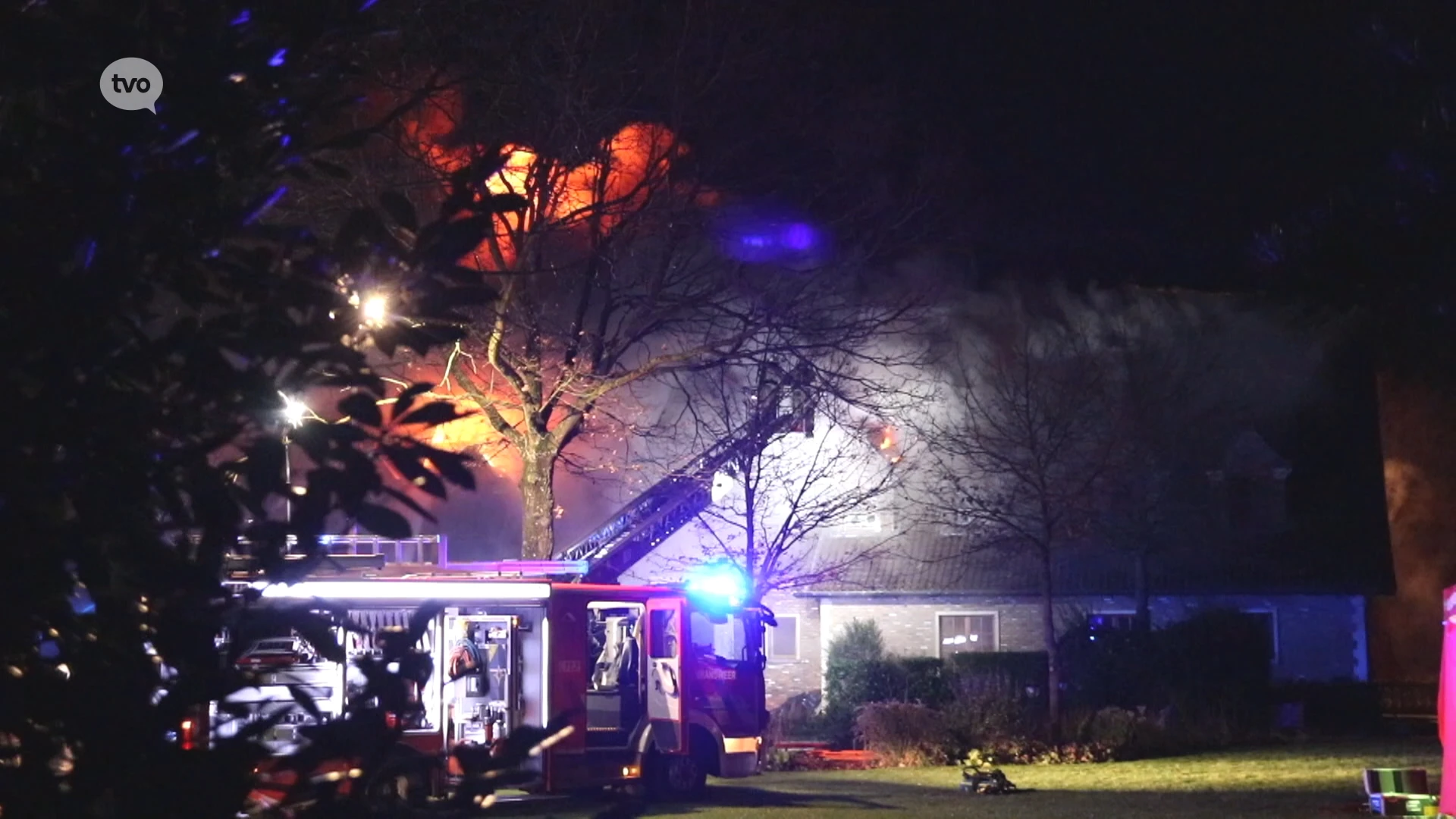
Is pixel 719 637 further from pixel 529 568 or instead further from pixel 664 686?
pixel 529 568

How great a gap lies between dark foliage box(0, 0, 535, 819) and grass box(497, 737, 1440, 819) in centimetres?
1012

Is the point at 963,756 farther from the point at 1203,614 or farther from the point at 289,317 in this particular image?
the point at 289,317

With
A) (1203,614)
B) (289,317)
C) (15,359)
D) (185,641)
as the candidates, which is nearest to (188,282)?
(289,317)

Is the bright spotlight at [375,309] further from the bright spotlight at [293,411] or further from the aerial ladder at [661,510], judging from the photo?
the aerial ladder at [661,510]

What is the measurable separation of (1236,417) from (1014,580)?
6278 millimetres

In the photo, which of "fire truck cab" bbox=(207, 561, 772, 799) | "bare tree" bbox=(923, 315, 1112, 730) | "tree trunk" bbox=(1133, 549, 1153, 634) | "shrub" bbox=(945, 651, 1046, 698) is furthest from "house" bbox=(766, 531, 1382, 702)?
"fire truck cab" bbox=(207, 561, 772, 799)

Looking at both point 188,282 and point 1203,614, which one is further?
point 1203,614

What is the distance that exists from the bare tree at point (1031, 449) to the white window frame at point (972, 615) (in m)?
2.95

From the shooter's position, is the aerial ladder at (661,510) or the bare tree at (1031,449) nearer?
the aerial ladder at (661,510)

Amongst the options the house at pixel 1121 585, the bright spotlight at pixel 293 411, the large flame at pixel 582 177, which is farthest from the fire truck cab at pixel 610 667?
the house at pixel 1121 585

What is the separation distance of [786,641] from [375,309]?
30528 millimetres

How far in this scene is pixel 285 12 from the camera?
3047 mm

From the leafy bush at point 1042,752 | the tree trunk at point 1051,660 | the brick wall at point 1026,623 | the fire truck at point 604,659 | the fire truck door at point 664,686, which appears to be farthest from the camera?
the brick wall at point 1026,623

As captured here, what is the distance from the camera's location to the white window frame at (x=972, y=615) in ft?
108
